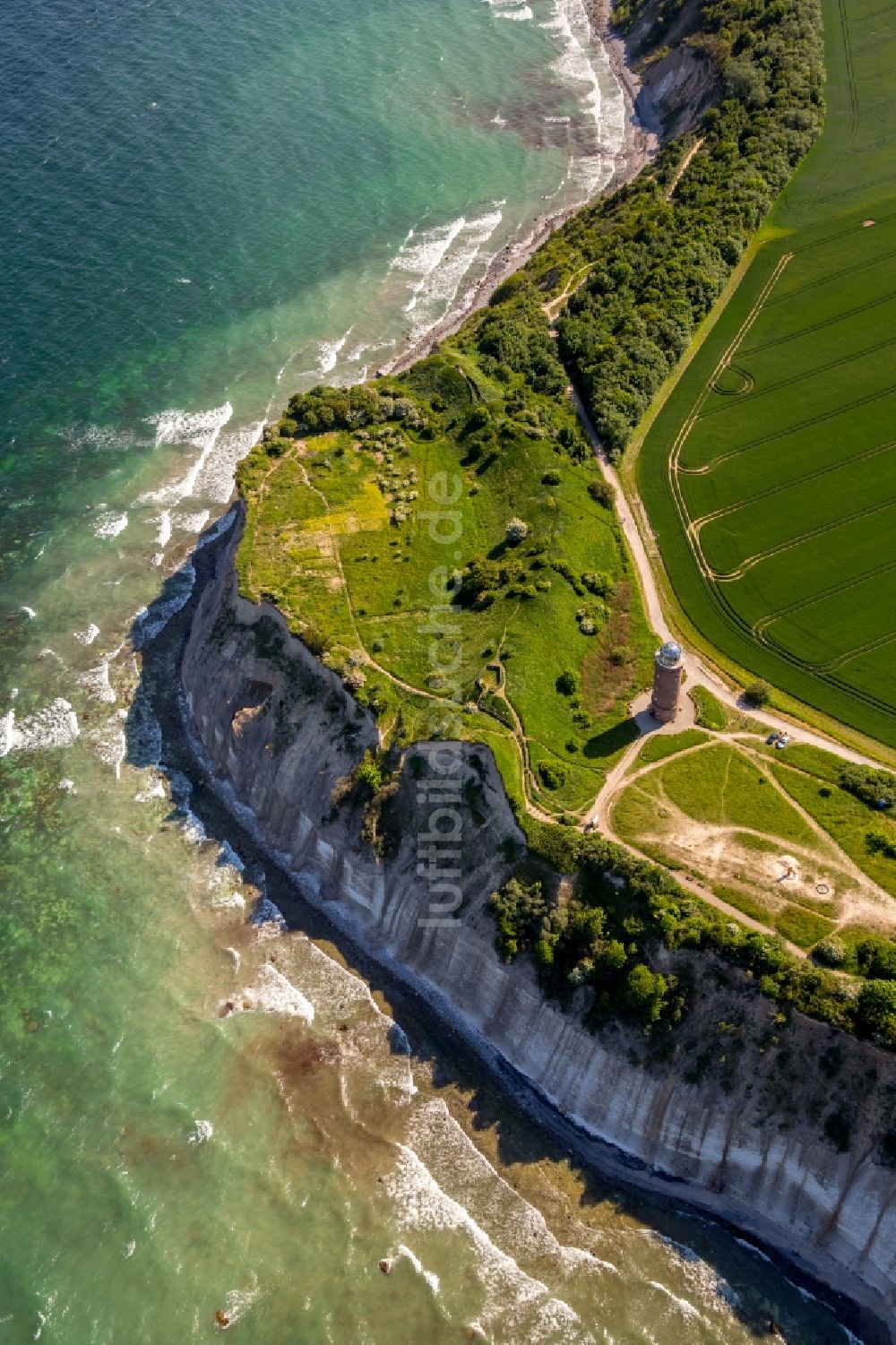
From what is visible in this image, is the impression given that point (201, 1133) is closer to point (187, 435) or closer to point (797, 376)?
point (187, 435)

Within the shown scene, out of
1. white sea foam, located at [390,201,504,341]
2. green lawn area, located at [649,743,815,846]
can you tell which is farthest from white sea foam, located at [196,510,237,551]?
green lawn area, located at [649,743,815,846]

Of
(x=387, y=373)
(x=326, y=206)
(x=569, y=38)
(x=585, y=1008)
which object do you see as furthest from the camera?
(x=569, y=38)

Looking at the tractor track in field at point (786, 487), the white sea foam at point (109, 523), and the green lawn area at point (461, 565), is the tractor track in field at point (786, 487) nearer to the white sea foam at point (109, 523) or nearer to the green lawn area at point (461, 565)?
the green lawn area at point (461, 565)

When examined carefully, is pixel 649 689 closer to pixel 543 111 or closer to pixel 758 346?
pixel 758 346

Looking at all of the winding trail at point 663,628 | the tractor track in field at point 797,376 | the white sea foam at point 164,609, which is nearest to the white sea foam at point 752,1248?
the winding trail at point 663,628

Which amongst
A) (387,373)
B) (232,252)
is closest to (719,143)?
(387,373)

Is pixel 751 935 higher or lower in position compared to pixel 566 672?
lower

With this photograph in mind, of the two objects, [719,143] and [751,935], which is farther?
[719,143]
